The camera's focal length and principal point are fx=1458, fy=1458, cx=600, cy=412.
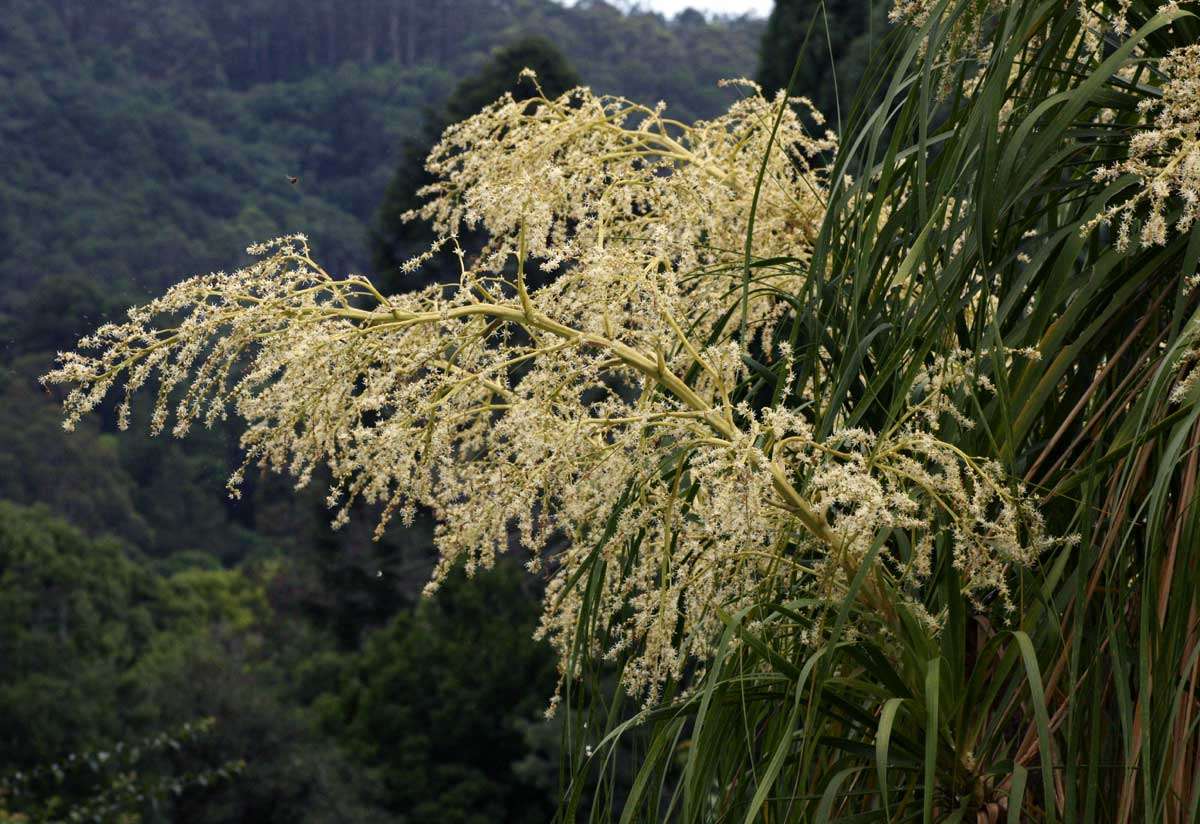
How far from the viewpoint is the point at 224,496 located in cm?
3431

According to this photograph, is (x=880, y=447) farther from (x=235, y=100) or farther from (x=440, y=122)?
(x=235, y=100)

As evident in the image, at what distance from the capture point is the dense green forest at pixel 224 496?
21.2 metres

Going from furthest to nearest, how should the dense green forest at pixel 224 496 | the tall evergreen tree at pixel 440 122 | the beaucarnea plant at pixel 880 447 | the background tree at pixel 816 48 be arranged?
the dense green forest at pixel 224 496 → the tall evergreen tree at pixel 440 122 → the background tree at pixel 816 48 → the beaucarnea plant at pixel 880 447

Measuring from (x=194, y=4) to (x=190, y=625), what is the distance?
32461mm

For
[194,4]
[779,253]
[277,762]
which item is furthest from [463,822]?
[194,4]

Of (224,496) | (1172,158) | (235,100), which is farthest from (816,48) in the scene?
(235,100)

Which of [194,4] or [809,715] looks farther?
[194,4]

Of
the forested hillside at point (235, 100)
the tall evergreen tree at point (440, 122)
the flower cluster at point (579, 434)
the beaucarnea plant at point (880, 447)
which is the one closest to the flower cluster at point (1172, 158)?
the beaucarnea plant at point (880, 447)

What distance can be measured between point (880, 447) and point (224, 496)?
33981 millimetres

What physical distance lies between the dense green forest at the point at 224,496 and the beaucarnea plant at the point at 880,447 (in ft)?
4.50

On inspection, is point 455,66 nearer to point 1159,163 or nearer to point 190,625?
point 190,625

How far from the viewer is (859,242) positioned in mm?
1809

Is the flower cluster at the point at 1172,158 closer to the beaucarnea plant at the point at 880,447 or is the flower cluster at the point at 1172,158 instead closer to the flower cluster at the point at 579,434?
the beaucarnea plant at the point at 880,447

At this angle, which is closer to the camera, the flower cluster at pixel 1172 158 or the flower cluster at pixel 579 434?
the flower cluster at pixel 1172 158
